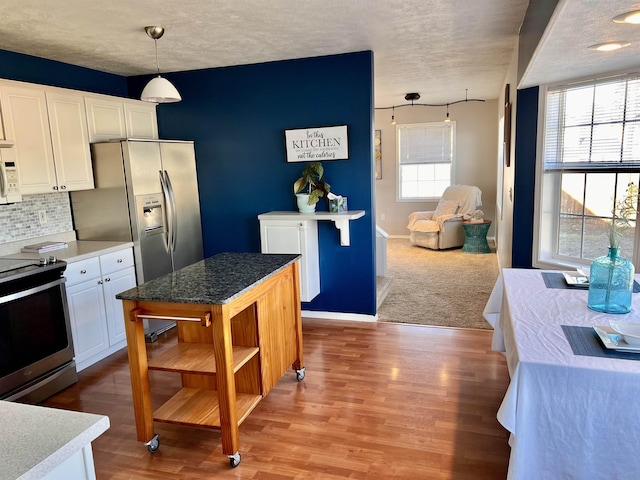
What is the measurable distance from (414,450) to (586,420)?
0.97 m

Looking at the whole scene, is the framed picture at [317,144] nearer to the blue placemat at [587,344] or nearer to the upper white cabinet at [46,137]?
the upper white cabinet at [46,137]

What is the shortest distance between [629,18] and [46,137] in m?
3.66

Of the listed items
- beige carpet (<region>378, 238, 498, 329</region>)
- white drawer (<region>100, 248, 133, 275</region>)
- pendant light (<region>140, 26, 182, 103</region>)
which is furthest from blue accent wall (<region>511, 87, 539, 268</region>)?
white drawer (<region>100, 248, 133, 275</region>)

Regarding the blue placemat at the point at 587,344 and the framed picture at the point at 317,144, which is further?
the framed picture at the point at 317,144

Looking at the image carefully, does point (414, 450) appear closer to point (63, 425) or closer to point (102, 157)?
point (63, 425)

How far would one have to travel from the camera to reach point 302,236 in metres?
3.99

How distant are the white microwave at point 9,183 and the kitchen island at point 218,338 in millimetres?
1447

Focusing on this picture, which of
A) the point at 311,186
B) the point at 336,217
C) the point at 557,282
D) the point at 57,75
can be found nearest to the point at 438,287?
the point at 336,217

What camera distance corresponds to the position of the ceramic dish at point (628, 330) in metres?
1.65

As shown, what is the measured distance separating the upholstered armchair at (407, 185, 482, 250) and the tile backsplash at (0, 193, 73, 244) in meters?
5.23

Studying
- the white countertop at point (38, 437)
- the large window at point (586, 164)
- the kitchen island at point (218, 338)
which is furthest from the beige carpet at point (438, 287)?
the white countertop at point (38, 437)

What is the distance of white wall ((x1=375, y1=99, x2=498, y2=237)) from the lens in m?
7.75

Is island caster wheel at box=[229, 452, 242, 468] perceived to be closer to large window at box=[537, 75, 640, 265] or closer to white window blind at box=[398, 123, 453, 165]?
large window at box=[537, 75, 640, 265]

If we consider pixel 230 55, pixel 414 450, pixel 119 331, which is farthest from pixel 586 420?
pixel 230 55
